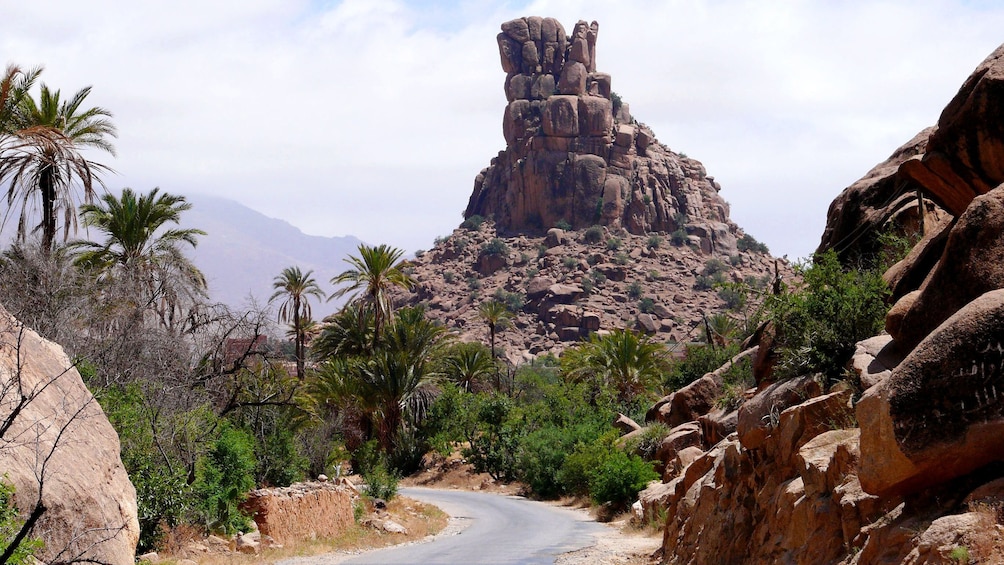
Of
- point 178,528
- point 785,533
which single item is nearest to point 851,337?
point 785,533

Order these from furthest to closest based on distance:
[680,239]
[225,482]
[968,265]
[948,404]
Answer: [680,239] → [225,482] → [968,265] → [948,404]

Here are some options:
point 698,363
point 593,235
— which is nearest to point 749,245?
point 593,235

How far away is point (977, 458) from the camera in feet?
24.1

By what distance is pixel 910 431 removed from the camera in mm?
7590

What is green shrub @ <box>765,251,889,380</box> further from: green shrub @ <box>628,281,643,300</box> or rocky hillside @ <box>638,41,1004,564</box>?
green shrub @ <box>628,281,643,300</box>

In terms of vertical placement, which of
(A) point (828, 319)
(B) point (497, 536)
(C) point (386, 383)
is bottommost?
(B) point (497, 536)

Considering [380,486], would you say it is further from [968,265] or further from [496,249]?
[496,249]

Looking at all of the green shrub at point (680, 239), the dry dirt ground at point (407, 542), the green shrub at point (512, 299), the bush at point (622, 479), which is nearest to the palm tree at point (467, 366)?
the dry dirt ground at point (407, 542)

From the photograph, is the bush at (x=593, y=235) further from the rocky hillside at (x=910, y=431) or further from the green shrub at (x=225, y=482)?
the rocky hillside at (x=910, y=431)

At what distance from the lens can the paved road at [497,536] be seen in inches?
810

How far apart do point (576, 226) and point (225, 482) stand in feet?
370

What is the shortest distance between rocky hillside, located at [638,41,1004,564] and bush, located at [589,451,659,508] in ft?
46.4

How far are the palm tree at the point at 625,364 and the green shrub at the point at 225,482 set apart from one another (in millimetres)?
31994

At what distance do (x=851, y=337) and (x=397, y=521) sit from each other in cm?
1814
